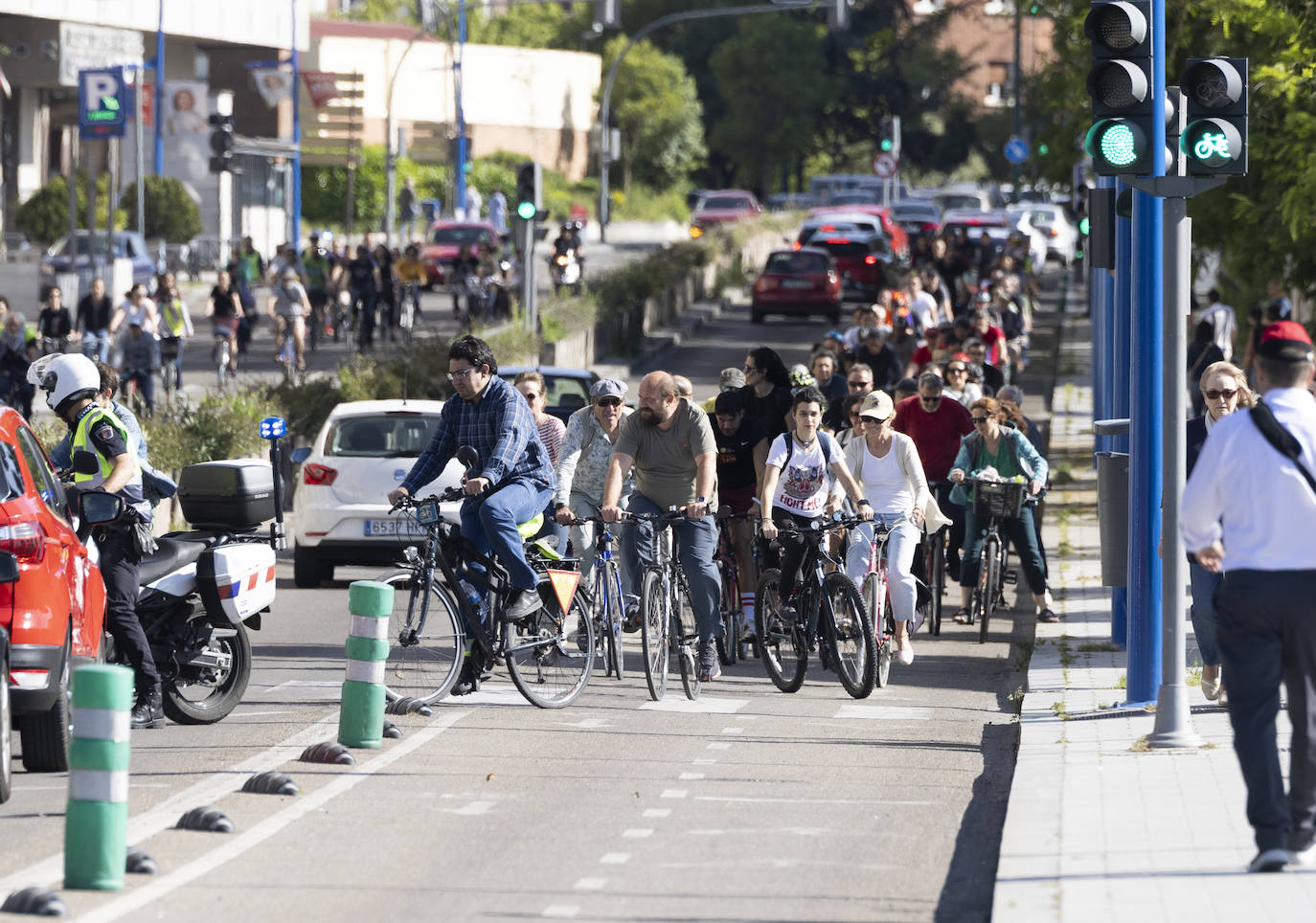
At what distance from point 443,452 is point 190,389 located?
22970 mm

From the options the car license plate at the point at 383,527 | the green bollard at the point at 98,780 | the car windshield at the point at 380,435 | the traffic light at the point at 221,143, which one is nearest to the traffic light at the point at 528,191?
the traffic light at the point at 221,143

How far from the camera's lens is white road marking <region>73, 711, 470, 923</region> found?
7215 millimetres

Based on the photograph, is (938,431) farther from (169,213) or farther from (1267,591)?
(169,213)

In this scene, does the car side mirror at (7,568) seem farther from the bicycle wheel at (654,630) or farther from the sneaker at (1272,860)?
the sneaker at (1272,860)

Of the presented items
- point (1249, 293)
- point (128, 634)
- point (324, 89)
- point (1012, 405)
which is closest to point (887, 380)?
point (1249, 293)

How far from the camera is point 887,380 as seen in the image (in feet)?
74.2

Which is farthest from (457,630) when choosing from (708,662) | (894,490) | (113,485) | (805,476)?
(894,490)

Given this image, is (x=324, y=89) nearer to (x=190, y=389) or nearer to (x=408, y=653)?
(x=190, y=389)

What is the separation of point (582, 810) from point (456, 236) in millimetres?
44855

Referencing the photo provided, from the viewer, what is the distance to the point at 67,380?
427 inches

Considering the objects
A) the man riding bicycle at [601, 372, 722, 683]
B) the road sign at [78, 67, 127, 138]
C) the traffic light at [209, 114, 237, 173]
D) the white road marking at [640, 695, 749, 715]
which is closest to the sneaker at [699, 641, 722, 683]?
the man riding bicycle at [601, 372, 722, 683]

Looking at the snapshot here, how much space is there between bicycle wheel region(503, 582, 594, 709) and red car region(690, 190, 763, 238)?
53835 millimetres

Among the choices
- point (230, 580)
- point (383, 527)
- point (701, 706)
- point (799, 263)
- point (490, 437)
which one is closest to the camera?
point (230, 580)

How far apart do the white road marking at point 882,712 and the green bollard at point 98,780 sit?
524 cm
